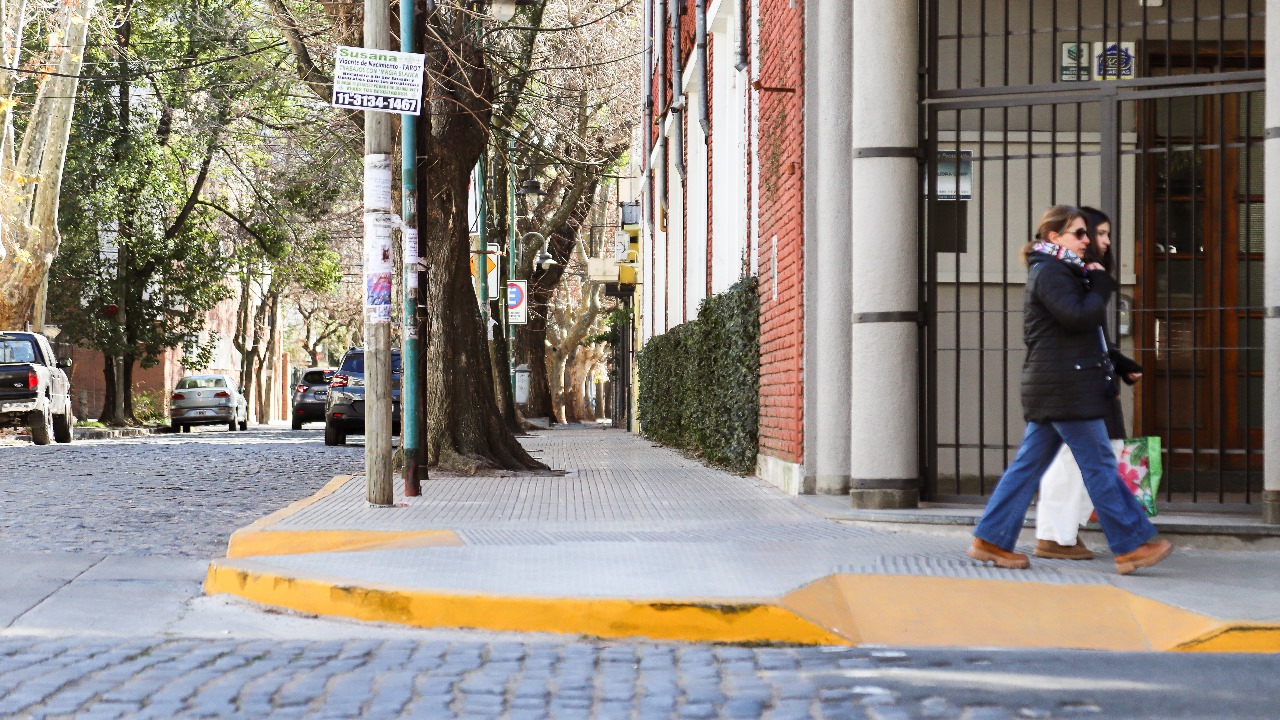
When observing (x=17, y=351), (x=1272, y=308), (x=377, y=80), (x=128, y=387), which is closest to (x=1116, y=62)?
(x=1272, y=308)

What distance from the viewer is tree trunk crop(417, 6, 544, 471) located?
14.6 meters

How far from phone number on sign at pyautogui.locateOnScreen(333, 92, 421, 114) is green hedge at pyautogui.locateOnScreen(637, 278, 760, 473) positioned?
3.83 meters

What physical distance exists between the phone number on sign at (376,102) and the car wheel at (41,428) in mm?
16454

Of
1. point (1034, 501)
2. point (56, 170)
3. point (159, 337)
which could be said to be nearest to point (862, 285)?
point (1034, 501)

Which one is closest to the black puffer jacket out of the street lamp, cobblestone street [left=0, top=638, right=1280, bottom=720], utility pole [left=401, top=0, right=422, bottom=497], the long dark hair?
the long dark hair

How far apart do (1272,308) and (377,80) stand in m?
5.68

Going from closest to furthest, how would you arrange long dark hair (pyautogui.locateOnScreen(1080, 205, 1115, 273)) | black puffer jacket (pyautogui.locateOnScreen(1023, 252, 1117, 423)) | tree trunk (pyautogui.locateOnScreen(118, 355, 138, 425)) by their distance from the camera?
black puffer jacket (pyautogui.locateOnScreen(1023, 252, 1117, 423)), long dark hair (pyautogui.locateOnScreen(1080, 205, 1115, 273)), tree trunk (pyautogui.locateOnScreen(118, 355, 138, 425))

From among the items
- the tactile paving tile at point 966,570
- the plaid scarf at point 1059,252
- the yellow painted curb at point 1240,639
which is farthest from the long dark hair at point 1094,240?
the yellow painted curb at point 1240,639

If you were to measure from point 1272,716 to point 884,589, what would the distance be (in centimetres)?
212

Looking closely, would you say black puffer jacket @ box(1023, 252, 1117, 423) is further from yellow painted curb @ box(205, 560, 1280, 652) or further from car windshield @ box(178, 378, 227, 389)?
car windshield @ box(178, 378, 227, 389)

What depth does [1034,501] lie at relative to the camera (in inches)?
374

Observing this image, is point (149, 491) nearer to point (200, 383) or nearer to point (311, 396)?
point (311, 396)

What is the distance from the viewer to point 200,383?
38.7 m

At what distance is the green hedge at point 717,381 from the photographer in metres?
13.2
